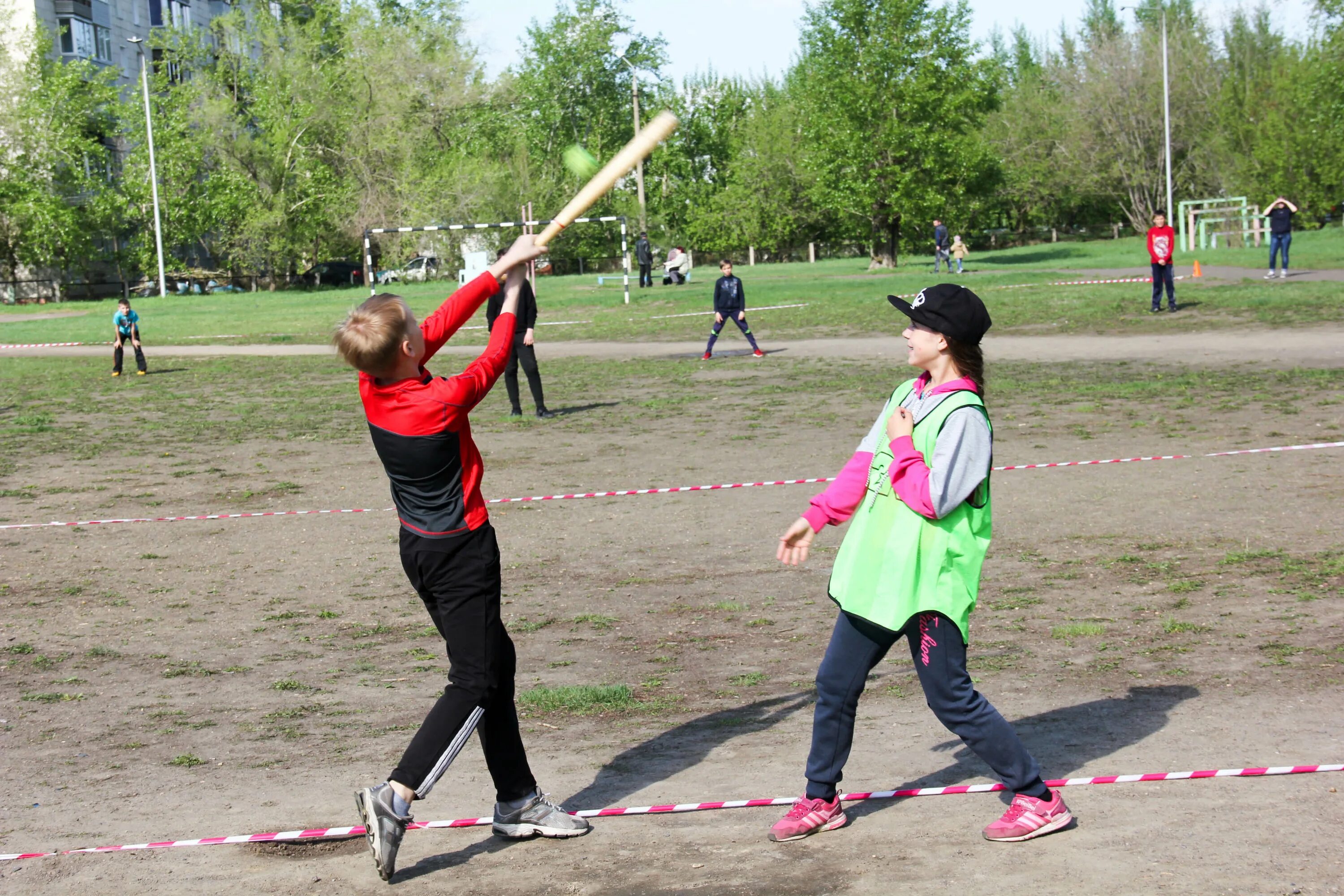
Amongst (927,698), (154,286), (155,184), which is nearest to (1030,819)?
(927,698)

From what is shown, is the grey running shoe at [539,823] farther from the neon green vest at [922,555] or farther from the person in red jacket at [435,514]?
the neon green vest at [922,555]

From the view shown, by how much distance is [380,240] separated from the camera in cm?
6300

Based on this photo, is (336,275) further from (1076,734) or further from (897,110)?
(1076,734)

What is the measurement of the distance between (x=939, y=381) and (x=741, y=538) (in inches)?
207

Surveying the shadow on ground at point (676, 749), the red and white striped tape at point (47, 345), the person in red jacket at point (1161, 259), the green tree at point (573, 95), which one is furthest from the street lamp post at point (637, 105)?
the shadow on ground at point (676, 749)

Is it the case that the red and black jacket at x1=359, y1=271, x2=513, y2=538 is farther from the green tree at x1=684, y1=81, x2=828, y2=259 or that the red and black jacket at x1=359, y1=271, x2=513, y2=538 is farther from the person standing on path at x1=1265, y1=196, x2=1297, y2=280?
the green tree at x1=684, y1=81, x2=828, y2=259

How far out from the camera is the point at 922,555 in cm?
411

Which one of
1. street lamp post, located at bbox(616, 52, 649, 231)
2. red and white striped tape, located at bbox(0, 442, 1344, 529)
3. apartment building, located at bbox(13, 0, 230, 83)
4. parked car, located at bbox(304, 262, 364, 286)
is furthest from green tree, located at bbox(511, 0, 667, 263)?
red and white striped tape, located at bbox(0, 442, 1344, 529)

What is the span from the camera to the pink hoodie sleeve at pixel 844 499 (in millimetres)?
4301

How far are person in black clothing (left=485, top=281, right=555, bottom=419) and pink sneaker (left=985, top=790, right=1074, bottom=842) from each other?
11.0 meters

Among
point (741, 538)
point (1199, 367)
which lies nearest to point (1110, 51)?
point (1199, 367)

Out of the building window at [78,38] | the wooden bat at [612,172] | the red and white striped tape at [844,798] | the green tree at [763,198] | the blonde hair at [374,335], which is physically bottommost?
the red and white striped tape at [844,798]

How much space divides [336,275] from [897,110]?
1238 inches

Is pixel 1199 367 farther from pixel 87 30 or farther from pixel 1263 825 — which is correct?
pixel 87 30
